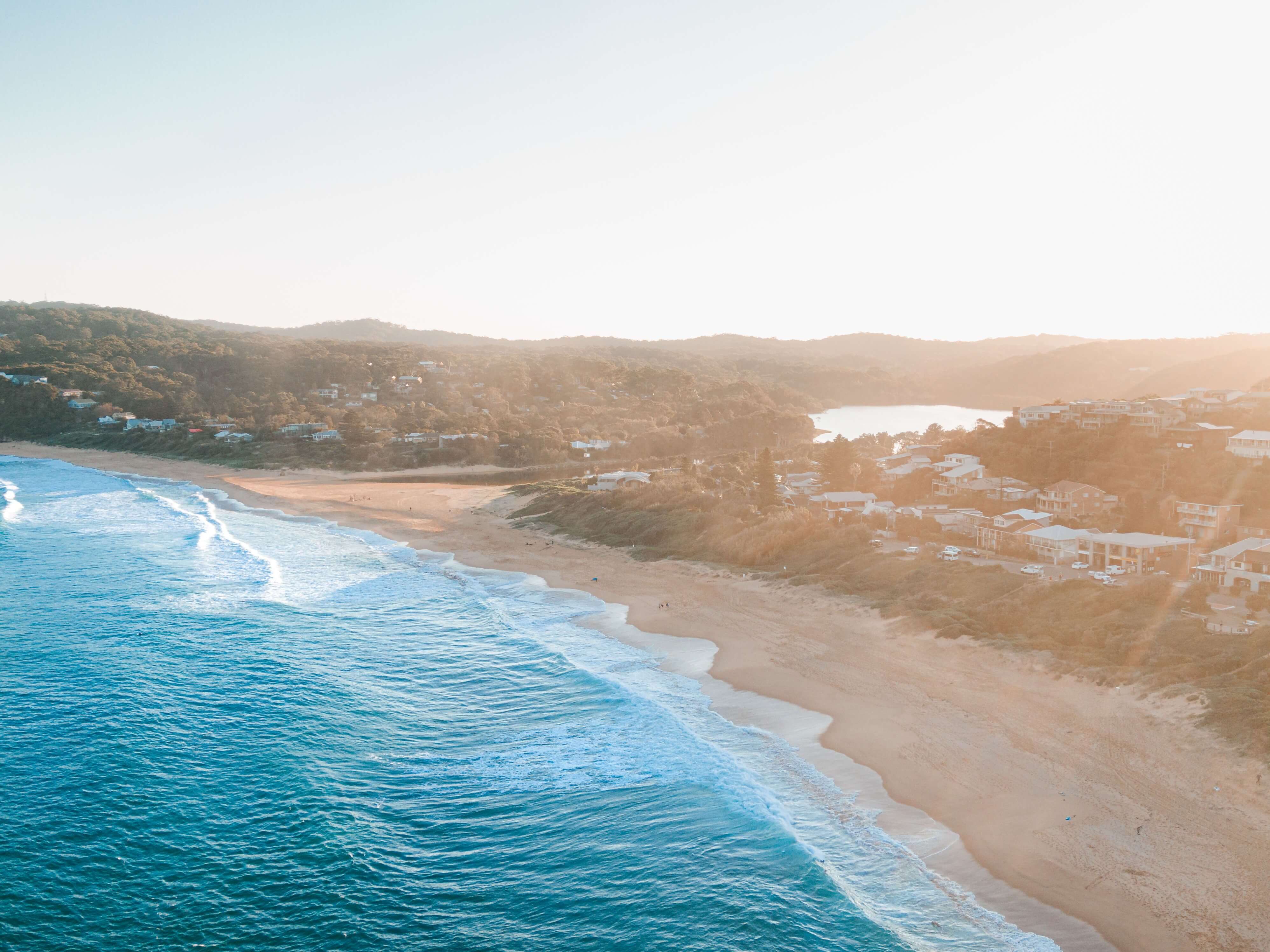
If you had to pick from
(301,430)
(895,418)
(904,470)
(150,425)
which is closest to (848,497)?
(904,470)

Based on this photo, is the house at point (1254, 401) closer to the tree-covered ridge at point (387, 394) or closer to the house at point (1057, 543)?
the house at point (1057, 543)

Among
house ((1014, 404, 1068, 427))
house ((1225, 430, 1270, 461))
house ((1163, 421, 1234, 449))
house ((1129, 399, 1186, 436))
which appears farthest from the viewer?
house ((1014, 404, 1068, 427))

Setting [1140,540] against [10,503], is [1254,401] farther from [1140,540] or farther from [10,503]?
[10,503]

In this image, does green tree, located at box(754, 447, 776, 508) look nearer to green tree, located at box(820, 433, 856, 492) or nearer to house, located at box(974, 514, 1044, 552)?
green tree, located at box(820, 433, 856, 492)

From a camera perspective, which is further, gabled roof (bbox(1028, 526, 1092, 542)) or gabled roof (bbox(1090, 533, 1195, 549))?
gabled roof (bbox(1028, 526, 1092, 542))

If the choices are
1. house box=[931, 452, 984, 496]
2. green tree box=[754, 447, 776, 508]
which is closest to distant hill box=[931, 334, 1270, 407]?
house box=[931, 452, 984, 496]

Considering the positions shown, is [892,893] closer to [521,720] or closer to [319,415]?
[521,720]
